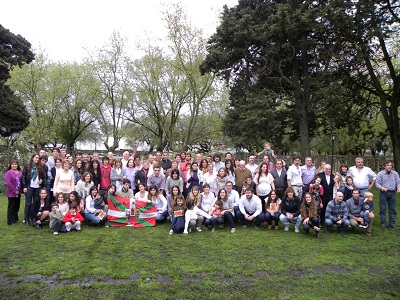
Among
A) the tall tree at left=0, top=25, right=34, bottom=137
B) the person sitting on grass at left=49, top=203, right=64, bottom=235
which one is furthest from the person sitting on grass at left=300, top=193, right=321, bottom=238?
the tall tree at left=0, top=25, right=34, bottom=137

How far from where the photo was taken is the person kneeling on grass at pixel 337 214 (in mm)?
7055

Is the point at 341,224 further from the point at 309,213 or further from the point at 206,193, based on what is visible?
the point at 206,193

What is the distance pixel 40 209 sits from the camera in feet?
24.7

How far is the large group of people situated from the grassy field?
0.38 metres

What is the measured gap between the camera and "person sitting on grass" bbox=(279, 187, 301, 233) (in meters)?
7.19

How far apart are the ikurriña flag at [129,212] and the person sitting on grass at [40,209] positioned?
1466 millimetres

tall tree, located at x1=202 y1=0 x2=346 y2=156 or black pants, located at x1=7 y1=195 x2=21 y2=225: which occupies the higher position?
tall tree, located at x1=202 y1=0 x2=346 y2=156

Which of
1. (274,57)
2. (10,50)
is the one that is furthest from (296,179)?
(10,50)

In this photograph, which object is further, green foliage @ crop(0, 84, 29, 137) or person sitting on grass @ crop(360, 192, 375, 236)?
green foliage @ crop(0, 84, 29, 137)

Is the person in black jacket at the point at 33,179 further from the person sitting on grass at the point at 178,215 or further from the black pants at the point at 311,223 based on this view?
the black pants at the point at 311,223

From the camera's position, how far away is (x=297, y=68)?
16750mm

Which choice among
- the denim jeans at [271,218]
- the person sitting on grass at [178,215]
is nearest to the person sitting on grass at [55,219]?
the person sitting on grass at [178,215]

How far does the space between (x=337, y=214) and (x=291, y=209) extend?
1.04 metres

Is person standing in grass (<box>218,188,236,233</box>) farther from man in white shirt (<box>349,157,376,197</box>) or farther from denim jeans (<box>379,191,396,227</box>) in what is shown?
denim jeans (<box>379,191,396,227</box>)
